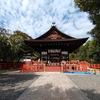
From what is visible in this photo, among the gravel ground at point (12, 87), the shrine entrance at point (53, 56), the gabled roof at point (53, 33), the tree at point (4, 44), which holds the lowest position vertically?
the gravel ground at point (12, 87)

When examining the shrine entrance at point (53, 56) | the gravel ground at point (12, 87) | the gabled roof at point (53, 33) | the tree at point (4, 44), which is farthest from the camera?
the gabled roof at point (53, 33)

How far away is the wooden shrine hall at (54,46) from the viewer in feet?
51.6

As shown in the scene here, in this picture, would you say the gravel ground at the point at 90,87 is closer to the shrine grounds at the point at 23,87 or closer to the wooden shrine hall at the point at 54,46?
the shrine grounds at the point at 23,87

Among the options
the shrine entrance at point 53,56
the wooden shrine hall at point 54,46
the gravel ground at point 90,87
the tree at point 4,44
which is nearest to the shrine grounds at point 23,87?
the gravel ground at point 90,87

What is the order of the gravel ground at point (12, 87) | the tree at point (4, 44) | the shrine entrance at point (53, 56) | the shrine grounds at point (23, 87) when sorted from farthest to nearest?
the shrine entrance at point (53, 56), the tree at point (4, 44), the shrine grounds at point (23, 87), the gravel ground at point (12, 87)

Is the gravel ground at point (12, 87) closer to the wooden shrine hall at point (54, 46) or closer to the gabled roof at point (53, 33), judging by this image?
the wooden shrine hall at point (54, 46)

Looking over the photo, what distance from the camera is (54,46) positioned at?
17047 millimetres

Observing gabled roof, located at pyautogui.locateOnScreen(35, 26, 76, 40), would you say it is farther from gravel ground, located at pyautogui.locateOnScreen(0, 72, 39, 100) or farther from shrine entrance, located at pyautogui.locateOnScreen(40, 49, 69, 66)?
gravel ground, located at pyautogui.locateOnScreen(0, 72, 39, 100)

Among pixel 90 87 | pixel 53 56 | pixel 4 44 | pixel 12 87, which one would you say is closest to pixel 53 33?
pixel 53 56

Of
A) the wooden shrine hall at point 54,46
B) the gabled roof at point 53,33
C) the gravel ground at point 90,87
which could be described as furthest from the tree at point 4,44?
the gravel ground at point 90,87

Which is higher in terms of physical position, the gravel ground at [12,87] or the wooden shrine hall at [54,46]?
the wooden shrine hall at [54,46]

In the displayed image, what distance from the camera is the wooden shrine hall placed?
51.6 feet

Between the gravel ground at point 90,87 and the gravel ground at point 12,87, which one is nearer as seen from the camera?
the gravel ground at point 12,87

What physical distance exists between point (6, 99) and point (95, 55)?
34640mm
